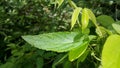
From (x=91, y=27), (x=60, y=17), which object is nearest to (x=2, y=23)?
(x=60, y=17)

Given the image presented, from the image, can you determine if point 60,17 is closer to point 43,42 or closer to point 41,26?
point 41,26

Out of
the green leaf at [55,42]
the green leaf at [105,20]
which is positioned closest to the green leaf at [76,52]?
the green leaf at [55,42]

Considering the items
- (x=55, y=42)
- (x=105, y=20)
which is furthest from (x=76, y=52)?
(x=105, y=20)

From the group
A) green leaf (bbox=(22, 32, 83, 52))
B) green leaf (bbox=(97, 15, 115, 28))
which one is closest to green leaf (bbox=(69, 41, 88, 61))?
green leaf (bbox=(22, 32, 83, 52))

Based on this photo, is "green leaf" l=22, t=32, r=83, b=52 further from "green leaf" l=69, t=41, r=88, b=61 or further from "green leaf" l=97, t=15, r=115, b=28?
"green leaf" l=97, t=15, r=115, b=28

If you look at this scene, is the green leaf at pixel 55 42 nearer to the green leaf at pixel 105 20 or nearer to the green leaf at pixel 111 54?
the green leaf at pixel 111 54
